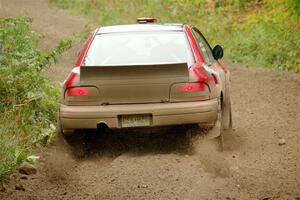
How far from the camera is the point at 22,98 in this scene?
910 centimetres

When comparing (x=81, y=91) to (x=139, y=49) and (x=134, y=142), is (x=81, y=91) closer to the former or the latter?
(x=139, y=49)

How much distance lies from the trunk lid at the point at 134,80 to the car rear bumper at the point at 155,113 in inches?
3.9

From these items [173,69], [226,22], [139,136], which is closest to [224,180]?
[173,69]

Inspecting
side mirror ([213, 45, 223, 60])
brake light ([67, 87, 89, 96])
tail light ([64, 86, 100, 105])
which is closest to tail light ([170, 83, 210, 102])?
tail light ([64, 86, 100, 105])

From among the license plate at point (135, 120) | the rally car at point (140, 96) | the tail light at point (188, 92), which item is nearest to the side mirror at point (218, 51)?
the rally car at point (140, 96)

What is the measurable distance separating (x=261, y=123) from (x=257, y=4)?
11.8 meters

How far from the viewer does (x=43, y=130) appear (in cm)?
868

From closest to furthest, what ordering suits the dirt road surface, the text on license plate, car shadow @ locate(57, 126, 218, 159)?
1. the dirt road surface
2. the text on license plate
3. car shadow @ locate(57, 126, 218, 159)

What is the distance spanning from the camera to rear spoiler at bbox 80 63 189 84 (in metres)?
7.55

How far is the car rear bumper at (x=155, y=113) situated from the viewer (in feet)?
24.9

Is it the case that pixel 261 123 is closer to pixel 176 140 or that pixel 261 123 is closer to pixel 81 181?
pixel 176 140

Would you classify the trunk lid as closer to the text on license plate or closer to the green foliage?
the text on license plate

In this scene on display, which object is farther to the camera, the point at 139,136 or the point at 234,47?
the point at 234,47

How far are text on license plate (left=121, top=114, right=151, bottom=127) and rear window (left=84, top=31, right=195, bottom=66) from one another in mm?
706
